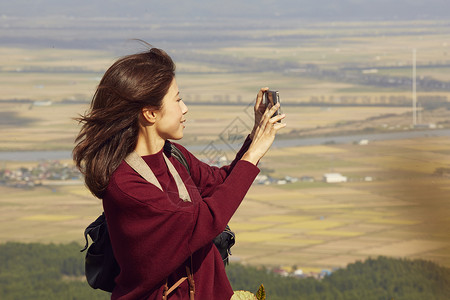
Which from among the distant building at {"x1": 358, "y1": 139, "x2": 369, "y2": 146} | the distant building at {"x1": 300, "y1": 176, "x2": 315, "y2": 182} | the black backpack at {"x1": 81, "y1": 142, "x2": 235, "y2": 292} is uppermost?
the black backpack at {"x1": 81, "y1": 142, "x2": 235, "y2": 292}

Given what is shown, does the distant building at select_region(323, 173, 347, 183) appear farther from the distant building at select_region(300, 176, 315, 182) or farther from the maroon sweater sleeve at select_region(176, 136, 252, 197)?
the maroon sweater sleeve at select_region(176, 136, 252, 197)

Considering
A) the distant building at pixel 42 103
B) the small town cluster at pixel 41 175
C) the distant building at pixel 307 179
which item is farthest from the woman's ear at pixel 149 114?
the distant building at pixel 42 103

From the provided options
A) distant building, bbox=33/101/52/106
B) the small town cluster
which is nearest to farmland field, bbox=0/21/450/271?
distant building, bbox=33/101/52/106

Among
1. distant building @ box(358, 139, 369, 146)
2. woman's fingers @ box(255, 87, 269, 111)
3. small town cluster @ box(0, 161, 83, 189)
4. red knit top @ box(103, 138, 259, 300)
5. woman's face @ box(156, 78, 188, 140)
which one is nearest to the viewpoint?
red knit top @ box(103, 138, 259, 300)

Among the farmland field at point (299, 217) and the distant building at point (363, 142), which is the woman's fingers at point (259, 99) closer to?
the farmland field at point (299, 217)

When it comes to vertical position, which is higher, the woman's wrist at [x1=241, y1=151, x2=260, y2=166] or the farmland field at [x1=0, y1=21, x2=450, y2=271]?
the woman's wrist at [x1=241, y1=151, x2=260, y2=166]

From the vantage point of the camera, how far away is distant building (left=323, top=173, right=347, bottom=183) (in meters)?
71.8

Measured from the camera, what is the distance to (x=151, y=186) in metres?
1.83

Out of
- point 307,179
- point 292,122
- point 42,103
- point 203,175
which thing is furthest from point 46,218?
point 203,175

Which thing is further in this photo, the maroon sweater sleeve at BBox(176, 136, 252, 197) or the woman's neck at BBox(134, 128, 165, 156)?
the maroon sweater sleeve at BBox(176, 136, 252, 197)

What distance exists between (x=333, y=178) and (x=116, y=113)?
7118cm

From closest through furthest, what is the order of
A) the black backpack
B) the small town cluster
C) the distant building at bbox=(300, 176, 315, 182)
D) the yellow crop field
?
the black backpack → the yellow crop field → the distant building at bbox=(300, 176, 315, 182) → the small town cluster

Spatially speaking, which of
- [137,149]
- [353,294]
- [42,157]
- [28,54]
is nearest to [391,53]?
[28,54]

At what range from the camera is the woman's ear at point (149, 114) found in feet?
6.18
